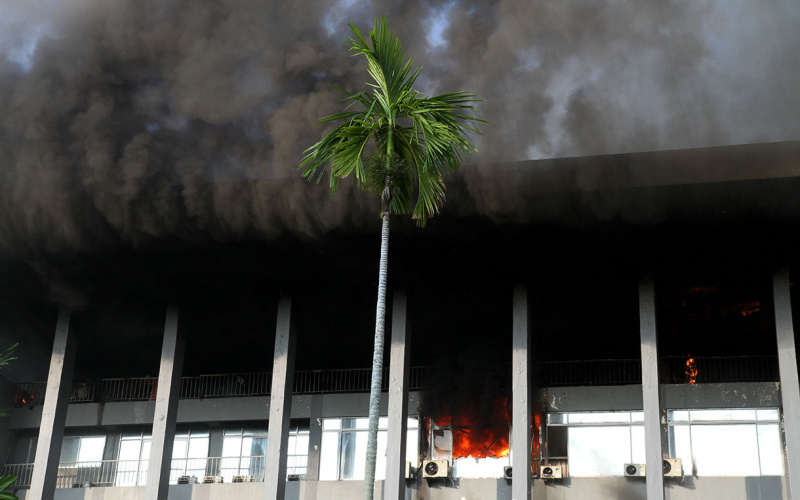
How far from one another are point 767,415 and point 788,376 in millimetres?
3353

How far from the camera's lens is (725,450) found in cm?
2114

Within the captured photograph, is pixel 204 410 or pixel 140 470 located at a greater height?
pixel 204 410

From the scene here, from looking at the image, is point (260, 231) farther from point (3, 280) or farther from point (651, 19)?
point (651, 19)

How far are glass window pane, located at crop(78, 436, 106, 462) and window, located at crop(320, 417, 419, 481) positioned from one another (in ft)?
22.5

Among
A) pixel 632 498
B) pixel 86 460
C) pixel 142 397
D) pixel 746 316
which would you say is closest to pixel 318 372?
pixel 142 397

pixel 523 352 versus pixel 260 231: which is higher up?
pixel 260 231

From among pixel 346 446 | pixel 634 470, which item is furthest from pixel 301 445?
pixel 634 470

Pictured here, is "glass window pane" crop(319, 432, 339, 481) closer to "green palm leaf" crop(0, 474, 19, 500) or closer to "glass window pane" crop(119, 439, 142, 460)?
"glass window pane" crop(119, 439, 142, 460)

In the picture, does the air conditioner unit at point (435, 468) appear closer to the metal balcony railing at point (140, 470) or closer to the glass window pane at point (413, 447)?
the glass window pane at point (413, 447)

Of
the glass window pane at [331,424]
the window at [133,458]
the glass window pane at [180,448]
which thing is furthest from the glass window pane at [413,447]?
the window at [133,458]

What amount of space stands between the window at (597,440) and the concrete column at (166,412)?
8.70 metres

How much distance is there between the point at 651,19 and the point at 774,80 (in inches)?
109

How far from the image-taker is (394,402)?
19.9 m

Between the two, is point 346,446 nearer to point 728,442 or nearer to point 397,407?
point 397,407
